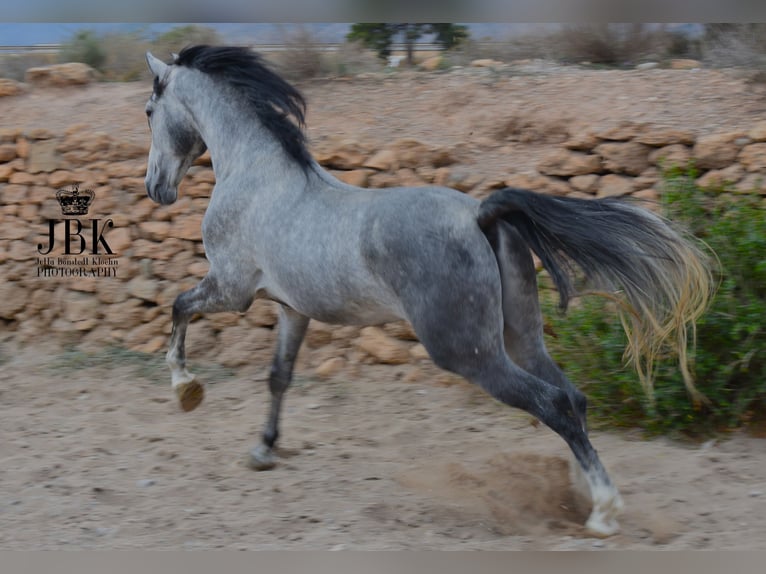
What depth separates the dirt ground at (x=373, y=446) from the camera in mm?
4230

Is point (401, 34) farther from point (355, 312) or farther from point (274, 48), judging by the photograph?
point (355, 312)

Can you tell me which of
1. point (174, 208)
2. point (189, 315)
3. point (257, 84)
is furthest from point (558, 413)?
point (174, 208)

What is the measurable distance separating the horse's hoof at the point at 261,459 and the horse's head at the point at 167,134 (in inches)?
57.1

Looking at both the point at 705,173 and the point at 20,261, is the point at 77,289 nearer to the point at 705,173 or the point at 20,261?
the point at 20,261

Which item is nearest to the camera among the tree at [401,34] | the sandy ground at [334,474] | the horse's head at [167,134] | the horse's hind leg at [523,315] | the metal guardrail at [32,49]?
the horse's hind leg at [523,315]

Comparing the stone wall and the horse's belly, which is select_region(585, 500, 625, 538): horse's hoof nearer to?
the horse's belly

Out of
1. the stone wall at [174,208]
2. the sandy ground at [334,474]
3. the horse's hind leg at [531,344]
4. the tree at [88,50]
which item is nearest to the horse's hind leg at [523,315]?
the horse's hind leg at [531,344]

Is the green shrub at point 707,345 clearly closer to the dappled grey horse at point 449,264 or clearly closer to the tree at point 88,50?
the dappled grey horse at point 449,264

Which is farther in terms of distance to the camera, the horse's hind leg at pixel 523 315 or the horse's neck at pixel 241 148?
the horse's neck at pixel 241 148

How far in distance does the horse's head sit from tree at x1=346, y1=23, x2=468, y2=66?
4690 millimetres

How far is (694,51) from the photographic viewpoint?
9.00 m

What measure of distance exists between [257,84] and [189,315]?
4.12ft

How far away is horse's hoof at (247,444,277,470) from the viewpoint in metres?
5.10

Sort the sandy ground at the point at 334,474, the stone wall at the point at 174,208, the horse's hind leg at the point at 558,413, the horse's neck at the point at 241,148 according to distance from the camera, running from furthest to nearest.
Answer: the stone wall at the point at 174,208, the horse's neck at the point at 241,148, the sandy ground at the point at 334,474, the horse's hind leg at the point at 558,413
